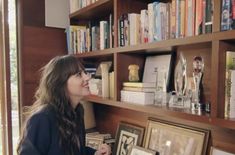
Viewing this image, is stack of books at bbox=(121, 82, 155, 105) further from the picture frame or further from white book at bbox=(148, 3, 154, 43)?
the picture frame

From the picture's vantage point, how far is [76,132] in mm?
1683

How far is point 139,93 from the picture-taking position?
1.65 metres

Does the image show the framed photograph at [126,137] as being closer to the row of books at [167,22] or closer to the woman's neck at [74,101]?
the woman's neck at [74,101]

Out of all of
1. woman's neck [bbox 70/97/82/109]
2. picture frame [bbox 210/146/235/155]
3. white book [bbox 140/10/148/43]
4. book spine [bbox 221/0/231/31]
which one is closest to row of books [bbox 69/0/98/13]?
white book [bbox 140/10/148/43]

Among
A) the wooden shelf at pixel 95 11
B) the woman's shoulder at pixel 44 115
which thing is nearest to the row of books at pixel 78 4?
the wooden shelf at pixel 95 11

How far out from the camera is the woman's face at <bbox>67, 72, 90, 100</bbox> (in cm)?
161

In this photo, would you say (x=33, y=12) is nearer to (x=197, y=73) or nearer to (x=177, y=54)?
(x=177, y=54)

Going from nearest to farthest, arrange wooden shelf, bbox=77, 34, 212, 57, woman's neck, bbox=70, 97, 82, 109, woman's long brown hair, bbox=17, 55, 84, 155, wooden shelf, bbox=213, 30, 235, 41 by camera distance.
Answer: wooden shelf, bbox=213, 30, 235, 41 → wooden shelf, bbox=77, 34, 212, 57 → woman's long brown hair, bbox=17, 55, 84, 155 → woman's neck, bbox=70, 97, 82, 109

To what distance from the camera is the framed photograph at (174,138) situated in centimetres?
149

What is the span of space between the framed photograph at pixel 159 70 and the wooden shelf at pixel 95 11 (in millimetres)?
488

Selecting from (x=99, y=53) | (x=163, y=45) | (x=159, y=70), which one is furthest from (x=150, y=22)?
(x=99, y=53)

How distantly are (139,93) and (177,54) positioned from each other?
1.10ft

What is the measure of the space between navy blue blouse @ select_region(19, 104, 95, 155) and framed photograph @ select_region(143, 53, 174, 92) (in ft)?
2.16

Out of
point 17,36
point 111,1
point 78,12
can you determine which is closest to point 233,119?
point 111,1
